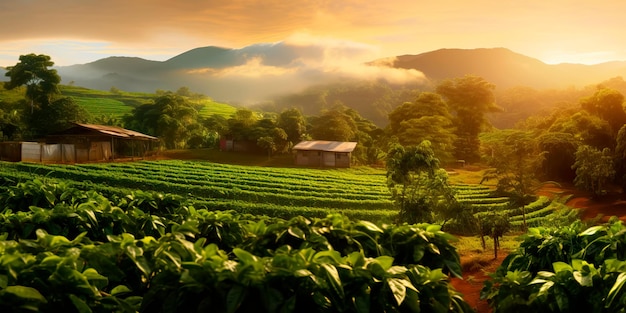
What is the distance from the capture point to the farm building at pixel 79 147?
1432 cm

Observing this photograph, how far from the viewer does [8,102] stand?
2258 centimetres

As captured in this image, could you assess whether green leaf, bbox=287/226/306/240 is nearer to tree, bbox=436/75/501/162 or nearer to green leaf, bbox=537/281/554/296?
green leaf, bbox=537/281/554/296

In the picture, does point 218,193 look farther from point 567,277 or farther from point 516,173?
point 567,277

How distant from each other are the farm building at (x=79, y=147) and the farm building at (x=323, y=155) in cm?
543

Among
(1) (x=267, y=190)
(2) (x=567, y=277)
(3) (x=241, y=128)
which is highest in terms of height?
(2) (x=567, y=277)

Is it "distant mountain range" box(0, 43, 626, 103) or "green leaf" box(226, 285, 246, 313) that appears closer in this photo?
"green leaf" box(226, 285, 246, 313)

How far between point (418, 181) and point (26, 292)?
327 inches

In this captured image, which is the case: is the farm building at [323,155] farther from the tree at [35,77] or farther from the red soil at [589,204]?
the tree at [35,77]

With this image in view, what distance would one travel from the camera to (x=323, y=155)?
18.6 m

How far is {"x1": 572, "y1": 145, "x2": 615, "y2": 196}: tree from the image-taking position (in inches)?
468

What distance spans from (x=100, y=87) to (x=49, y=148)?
80.5 feet

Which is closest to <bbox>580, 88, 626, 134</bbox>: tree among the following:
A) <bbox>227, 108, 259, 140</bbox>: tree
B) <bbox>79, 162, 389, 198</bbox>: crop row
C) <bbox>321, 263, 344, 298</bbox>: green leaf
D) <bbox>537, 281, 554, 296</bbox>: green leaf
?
<bbox>79, 162, 389, 198</bbox>: crop row

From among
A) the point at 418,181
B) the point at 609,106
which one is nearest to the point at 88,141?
the point at 418,181

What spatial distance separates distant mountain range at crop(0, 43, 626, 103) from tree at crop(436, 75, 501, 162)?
1533mm
